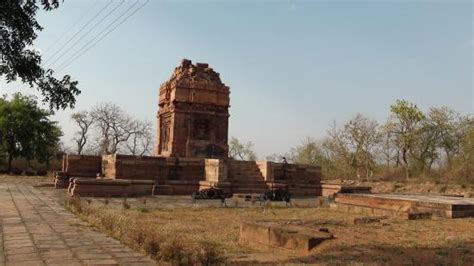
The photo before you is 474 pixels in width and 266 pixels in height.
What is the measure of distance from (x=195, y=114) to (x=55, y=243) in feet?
67.2

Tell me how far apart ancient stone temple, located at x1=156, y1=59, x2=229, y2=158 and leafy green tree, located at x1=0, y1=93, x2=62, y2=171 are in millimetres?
20576

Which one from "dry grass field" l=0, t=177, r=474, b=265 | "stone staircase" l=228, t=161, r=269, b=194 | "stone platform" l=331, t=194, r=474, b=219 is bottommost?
"dry grass field" l=0, t=177, r=474, b=265

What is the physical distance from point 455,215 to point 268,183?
1090cm

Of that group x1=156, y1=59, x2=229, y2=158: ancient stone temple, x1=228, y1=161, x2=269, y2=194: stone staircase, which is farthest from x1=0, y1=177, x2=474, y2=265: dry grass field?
x1=156, y1=59, x2=229, y2=158: ancient stone temple

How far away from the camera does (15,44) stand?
20.4 ft

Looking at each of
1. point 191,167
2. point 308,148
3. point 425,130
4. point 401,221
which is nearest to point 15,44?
point 401,221

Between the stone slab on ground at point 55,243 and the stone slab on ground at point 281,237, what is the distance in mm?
2489

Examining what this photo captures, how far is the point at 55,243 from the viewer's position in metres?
7.32

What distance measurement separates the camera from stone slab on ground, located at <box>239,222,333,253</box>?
788 cm

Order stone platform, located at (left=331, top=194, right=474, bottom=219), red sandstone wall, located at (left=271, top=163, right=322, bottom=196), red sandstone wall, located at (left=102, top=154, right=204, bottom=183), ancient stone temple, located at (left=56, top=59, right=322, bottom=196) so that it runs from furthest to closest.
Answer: red sandstone wall, located at (left=271, top=163, right=322, bottom=196) < red sandstone wall, located at (left=102, top=154, right=204, bottom=183) < ancient stone temple, located at (left=56, top=59, right=322, bottom=196) < stone platform, located at (left=331, top=194, right=474, bottom=219)

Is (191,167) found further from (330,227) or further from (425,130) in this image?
(425,130)

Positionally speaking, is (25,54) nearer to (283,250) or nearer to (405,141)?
(283,250)

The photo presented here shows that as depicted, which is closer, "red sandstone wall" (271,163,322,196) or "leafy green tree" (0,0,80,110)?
"leafy green tree" (0,0,80,110)

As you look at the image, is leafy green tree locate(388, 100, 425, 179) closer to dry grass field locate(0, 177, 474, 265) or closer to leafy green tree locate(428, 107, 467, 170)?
leafy green tree locate(428, 107, 467, 170)
